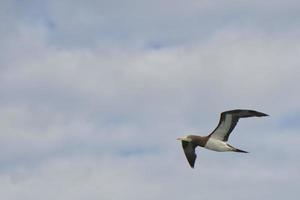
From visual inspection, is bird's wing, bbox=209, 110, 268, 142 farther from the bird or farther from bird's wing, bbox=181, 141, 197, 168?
bird's wing, bbox=181, 141, 197, 168

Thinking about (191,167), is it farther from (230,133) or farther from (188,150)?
(230,133)

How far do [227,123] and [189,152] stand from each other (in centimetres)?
841

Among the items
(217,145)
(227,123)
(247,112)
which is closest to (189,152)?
(217,145)

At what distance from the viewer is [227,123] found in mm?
83750

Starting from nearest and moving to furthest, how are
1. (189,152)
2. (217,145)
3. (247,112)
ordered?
(247,112) < (217,145) < (189,152)

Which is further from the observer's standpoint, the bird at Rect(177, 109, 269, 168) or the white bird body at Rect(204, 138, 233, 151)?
the white bird body at Rect(204, 138, 233, 151)

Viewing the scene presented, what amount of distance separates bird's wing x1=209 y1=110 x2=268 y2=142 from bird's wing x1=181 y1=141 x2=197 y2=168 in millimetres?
5246

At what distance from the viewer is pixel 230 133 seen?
276 feet

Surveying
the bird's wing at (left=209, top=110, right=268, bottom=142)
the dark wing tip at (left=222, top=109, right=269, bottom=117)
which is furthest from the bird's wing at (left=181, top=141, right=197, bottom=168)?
the dark wing tip at (left=222, top=109, right=269, bottom=117)

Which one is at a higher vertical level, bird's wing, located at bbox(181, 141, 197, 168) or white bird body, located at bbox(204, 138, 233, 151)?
bird's wing, located at bbox(181, 141, 197, 168)

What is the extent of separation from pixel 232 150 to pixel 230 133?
2.59 m

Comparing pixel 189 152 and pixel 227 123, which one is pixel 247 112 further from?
pixel 189 152

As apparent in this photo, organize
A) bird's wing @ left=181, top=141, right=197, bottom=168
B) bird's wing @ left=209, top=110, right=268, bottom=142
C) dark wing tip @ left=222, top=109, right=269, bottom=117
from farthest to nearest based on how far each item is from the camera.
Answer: bird's wing @ left=181, top=141, right=197, bottom=168 → bird's wing @ left=209, top=110, right=268, bottom=142 → dark wing tip @ left=222, top=109, right=269, bottom=117

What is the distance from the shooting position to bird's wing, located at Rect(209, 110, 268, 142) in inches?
3191
